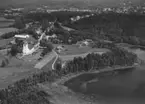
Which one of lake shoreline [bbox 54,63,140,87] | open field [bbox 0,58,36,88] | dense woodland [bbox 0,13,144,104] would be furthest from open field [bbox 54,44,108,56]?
open field [bbox 0,58,36,88]

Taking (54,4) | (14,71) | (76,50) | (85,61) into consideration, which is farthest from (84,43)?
(54,4)

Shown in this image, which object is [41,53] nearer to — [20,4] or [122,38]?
[122,38]

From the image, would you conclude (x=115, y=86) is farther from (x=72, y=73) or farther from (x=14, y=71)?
(x=14, y=71)

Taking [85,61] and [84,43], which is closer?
[85,61]

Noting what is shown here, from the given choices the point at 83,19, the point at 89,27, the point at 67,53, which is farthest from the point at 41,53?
the point at 83,19

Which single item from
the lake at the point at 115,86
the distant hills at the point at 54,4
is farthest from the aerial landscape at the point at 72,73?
the distant hills at the point at 54,4

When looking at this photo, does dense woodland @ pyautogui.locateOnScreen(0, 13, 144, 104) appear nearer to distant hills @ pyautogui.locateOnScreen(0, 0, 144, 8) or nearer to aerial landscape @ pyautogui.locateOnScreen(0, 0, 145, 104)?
aerial landscape @ pyautogui.locateOnScreen(0, 0, 145, 104)
